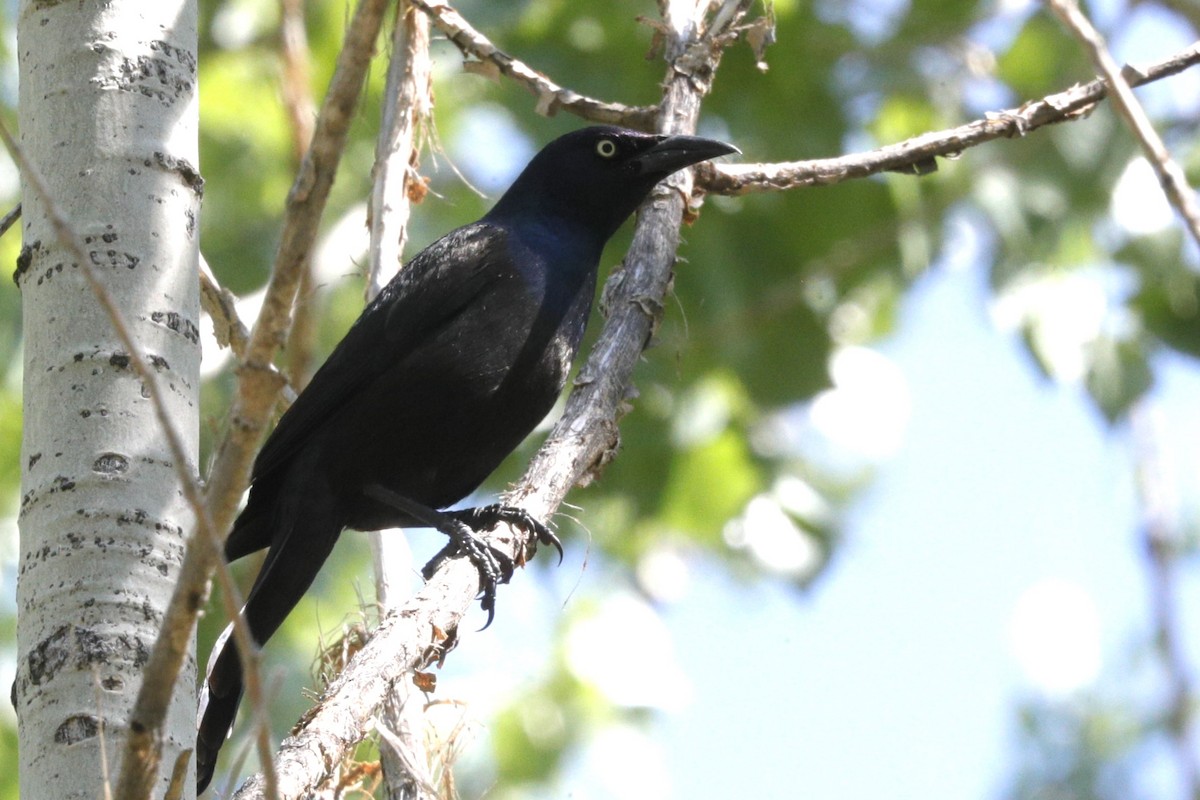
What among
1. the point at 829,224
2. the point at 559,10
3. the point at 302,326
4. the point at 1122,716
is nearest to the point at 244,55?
the point at 559,10

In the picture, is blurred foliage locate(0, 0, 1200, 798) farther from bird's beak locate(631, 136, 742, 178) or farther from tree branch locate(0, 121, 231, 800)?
tree branch locate(0, 121, 231, 800)

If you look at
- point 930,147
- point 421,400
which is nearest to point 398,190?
point 421,400

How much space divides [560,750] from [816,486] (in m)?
2.07

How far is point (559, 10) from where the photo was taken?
6.03m

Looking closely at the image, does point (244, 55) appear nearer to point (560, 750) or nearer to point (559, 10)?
point (559, 10)

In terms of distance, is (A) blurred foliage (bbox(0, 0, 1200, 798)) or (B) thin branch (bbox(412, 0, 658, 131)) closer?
(B) thin branch (bbox(412, 0, 658, 131))

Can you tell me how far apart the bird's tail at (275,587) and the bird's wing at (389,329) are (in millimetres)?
207

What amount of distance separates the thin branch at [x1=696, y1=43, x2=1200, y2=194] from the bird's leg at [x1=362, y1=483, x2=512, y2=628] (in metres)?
1.37

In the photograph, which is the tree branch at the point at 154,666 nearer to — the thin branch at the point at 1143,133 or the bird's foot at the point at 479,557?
the thin branch at the point at 1143,133

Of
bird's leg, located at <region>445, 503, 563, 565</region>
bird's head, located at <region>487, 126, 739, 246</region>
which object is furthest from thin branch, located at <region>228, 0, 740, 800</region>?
bird's head, located at <region>487, 126, 739, 246</region>

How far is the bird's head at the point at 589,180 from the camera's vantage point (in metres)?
4.64

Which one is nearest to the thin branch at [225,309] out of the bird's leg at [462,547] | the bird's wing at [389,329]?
the bird's wing at [389,329]

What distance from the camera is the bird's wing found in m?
4.28

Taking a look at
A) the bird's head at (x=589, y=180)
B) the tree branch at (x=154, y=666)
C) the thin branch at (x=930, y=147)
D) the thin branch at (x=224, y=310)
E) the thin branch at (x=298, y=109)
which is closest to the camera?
the tree branch at (x=154, y=666)
